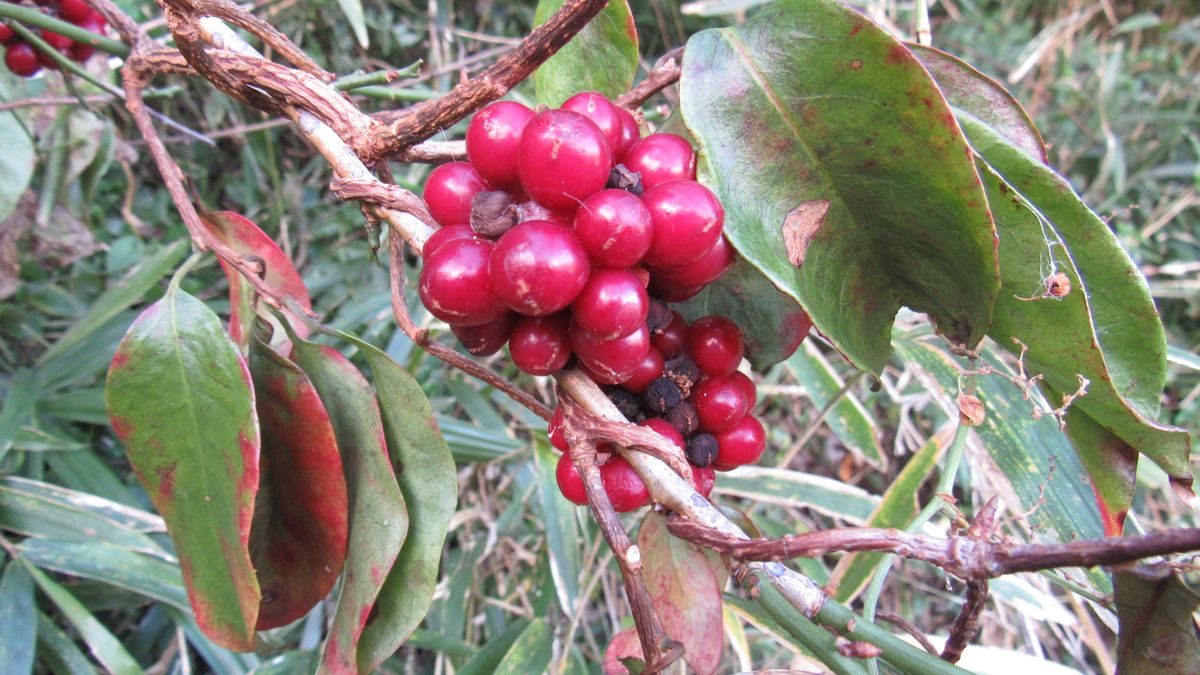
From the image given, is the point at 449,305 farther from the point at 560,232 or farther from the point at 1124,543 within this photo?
the point at 1124,543

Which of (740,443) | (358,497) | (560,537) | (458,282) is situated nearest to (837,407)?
(560,537)

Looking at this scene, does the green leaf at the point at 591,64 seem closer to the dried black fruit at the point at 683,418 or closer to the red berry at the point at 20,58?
the dried black fruit at the point at 683,418

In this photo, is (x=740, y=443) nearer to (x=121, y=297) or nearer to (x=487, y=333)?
(x=487, y=333)

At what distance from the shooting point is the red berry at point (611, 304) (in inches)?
16.6

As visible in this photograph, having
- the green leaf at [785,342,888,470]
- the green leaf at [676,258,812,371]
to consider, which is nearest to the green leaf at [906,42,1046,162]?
the green leaf at [676,258,812,371]

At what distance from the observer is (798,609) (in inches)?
16.9

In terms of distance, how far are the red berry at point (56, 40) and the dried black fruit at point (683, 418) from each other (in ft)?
3.31

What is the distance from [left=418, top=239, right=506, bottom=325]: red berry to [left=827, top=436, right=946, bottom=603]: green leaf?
702mm

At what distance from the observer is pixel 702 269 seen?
1.55ft

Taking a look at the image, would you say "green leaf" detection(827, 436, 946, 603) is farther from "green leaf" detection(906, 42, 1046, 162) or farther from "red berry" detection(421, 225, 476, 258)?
"red berry" detection(421, 225, 476, 258)

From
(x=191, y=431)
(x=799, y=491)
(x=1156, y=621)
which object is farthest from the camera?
(x=799, y=491)

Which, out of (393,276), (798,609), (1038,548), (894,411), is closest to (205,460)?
(393,276)

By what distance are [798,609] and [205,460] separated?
0.47 metres

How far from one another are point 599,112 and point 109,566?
877 mm
